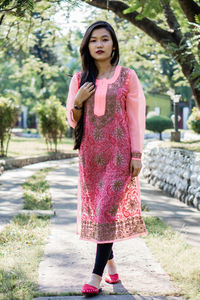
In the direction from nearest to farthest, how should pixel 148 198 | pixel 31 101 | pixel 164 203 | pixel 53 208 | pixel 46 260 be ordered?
pixel 46 260
pixel 53 208
pixel 164 203
pixel 148 198
pixel 31 101

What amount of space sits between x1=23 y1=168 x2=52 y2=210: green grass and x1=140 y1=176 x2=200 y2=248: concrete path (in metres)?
1.49

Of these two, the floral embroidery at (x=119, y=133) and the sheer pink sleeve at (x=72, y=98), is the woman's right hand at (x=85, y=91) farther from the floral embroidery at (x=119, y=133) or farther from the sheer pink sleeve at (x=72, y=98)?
the floral embroidery at (x=119, y=133)

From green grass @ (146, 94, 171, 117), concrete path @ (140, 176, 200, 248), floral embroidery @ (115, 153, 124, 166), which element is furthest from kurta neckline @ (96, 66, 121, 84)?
green grass @ (146, 94, 171, 117)

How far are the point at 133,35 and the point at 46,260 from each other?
10.0 metres

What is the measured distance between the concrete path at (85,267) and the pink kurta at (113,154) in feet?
1.15

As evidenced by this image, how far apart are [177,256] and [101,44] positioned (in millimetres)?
1853

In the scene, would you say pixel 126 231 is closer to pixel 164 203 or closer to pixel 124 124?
pixel 124 124

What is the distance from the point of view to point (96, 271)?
2.92 meters

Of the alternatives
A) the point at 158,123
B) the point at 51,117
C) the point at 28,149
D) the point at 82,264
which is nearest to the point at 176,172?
the point at 82,264

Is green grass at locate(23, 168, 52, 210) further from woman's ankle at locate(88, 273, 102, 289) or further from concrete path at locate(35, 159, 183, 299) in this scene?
woman's ankle at locate(88, 273, 102, 289)

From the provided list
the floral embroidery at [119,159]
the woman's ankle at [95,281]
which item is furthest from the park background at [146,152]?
the floral embroidery at [119,159]

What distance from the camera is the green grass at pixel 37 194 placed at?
597 centimetres

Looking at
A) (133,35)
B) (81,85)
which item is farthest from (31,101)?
(81,85)

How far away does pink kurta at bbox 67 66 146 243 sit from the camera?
293cm
